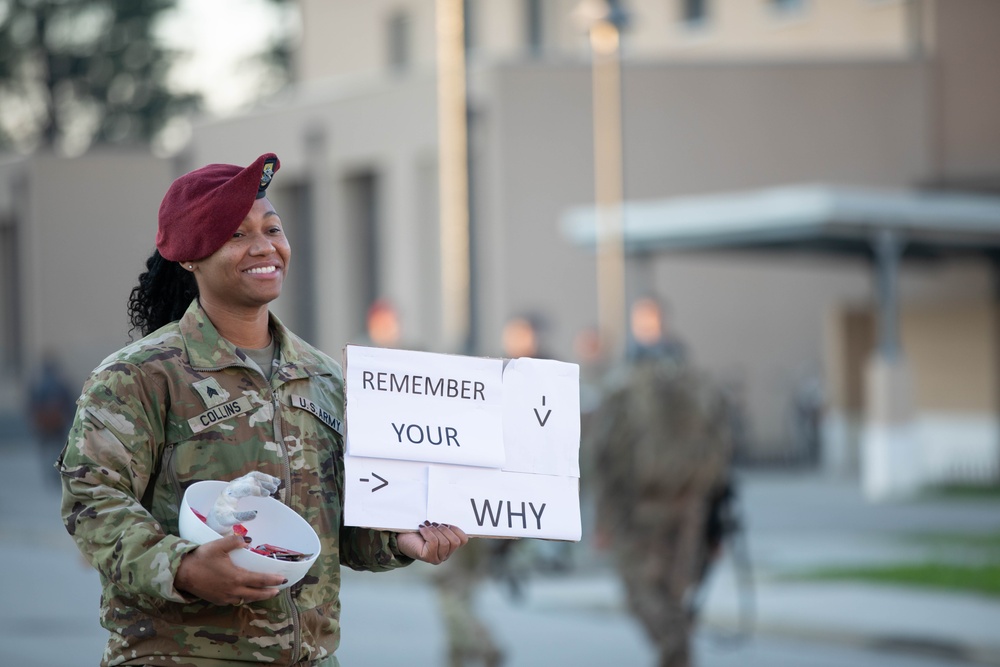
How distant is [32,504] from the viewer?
23.7m

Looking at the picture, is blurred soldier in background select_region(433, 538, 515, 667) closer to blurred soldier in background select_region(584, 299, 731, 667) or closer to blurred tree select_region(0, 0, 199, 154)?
blurred soldier in background select_region(584, 299, 731, 667)

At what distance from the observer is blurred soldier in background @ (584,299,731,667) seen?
8.20 m

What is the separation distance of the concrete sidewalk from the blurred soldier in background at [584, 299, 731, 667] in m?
2.47

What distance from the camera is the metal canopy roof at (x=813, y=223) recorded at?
21406mm

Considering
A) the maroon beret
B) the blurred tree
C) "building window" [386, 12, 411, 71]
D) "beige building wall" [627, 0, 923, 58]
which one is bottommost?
the maroon beret

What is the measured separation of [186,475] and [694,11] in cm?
3414

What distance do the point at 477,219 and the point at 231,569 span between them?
27255 millimetres

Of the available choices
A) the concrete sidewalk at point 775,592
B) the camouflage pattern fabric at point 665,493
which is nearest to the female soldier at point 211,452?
the concrete sidewalk at point 775,592

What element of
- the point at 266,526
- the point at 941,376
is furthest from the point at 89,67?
the point at 266,526

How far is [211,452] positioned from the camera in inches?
124

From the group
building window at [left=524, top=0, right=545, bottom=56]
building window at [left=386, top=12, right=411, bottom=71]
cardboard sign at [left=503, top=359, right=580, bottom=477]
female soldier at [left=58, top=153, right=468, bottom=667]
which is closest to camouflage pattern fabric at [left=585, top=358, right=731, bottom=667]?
cardboard sign at [left=503, top=359, right=580, bottom=477]

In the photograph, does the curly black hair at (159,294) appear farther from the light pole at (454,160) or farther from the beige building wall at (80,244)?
the beige building wall at (80,244)

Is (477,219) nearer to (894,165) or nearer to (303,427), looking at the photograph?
(894,165)

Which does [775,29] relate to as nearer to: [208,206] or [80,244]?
[80,244]
